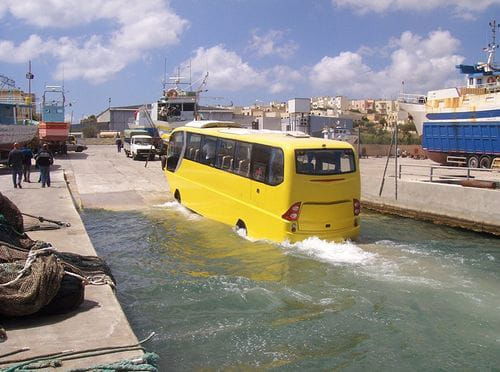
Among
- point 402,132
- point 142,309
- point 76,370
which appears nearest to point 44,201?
point 142,309

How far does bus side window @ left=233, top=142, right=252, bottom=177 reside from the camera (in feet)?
41.0

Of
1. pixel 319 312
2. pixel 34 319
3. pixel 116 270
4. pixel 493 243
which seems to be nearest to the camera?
pixel 34 319

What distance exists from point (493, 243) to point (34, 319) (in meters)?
11.5

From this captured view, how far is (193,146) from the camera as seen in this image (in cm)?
1606

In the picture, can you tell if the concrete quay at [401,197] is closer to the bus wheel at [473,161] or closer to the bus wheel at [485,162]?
the bus wheel at [485,162]

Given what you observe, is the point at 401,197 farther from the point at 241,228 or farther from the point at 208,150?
the point at 241,228

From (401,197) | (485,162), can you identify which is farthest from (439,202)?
(485,162)

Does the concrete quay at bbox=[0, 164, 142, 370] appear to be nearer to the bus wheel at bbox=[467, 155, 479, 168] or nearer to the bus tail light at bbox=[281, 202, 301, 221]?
the bus tail light at bbox=[281, 202, 301, 221]

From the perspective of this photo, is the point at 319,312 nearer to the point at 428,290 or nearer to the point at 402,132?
the point at 428,290

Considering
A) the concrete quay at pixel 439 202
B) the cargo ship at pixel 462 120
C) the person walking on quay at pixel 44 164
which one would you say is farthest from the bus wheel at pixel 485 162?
the person walking on quay at pixel 44 164

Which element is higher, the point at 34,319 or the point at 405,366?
the point at 34,319

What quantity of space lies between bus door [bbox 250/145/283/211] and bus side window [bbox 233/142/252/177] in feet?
0.78

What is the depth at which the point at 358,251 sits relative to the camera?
10.9 m

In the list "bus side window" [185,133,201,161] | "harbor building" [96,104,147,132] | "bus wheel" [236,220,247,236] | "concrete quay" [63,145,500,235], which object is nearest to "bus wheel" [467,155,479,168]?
"concrete quay" [63,145,500,235]
